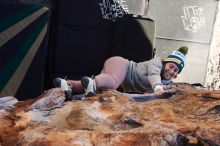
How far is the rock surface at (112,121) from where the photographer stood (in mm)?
1438

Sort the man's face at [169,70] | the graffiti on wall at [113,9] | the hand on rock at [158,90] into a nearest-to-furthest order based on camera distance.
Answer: the hand on rock at [158,90] < the man's face at [169,70] < the graffiti on wall at [113,9]

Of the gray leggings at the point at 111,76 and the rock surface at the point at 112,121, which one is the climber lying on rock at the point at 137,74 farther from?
the rock surface at the point at 112,121

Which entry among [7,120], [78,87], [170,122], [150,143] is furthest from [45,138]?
[78,87]

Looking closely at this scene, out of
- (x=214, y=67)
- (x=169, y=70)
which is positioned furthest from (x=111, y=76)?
(x=214, y=67)

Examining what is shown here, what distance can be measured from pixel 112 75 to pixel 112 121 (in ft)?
3.27

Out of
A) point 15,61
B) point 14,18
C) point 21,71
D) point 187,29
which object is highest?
point 14,18

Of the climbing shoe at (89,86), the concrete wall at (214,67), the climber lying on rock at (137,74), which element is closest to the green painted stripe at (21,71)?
the climber lying on rock at (137,74)

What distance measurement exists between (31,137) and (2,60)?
6.42 feet

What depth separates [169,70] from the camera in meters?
3.05

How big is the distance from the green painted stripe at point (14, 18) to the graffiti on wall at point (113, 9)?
3.35 feet

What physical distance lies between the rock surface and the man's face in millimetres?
Answer: 916

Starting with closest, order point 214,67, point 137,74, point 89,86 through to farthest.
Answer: point 89,86 < point 137,74 < point 214,67

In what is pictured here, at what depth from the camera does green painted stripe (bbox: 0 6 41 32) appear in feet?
10.6

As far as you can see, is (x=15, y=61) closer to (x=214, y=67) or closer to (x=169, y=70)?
(x=169, y=70)
